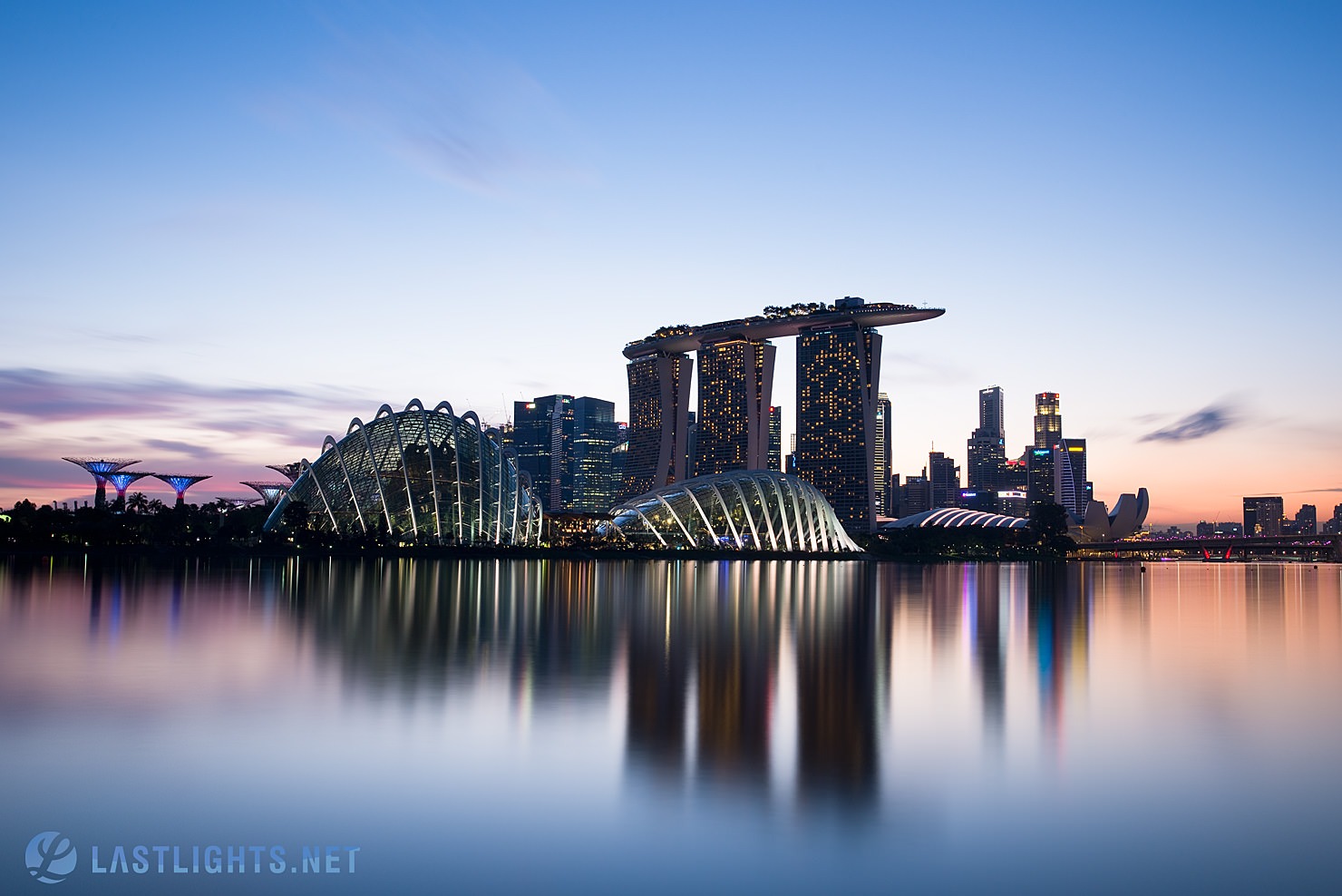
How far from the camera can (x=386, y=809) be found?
34.7ft

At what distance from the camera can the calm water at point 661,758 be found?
9.18m

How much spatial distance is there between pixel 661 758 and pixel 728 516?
10525 centimetres

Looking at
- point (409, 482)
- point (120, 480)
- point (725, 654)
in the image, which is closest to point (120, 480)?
point (120, 480)

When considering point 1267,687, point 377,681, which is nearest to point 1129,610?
point 1267,687

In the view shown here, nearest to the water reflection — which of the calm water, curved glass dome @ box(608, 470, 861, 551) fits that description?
the calm water

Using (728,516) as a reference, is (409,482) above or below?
above

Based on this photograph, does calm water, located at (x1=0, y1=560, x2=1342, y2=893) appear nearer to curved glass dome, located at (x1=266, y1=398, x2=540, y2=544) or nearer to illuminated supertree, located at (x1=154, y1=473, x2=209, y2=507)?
curved glass dome, located at (x1=266, y1=398, x2=540, y2=544)

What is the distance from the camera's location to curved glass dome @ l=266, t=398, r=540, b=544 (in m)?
93.6

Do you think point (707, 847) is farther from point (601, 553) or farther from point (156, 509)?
point (156, 509)

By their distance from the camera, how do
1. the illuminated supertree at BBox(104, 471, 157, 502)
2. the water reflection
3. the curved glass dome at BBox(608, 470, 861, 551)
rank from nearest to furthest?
the water reflection, the curved glass dome at BBox(608, 470, 861, 551), the illuminated supertree at BBox(104, 471, 157, 502)

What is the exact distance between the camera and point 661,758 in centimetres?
1283

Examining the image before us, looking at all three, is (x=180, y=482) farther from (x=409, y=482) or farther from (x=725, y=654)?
(x=725, y=654)

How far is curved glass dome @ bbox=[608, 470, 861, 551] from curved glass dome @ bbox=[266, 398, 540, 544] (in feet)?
87.8

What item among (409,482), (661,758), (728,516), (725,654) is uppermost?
(409,482)
